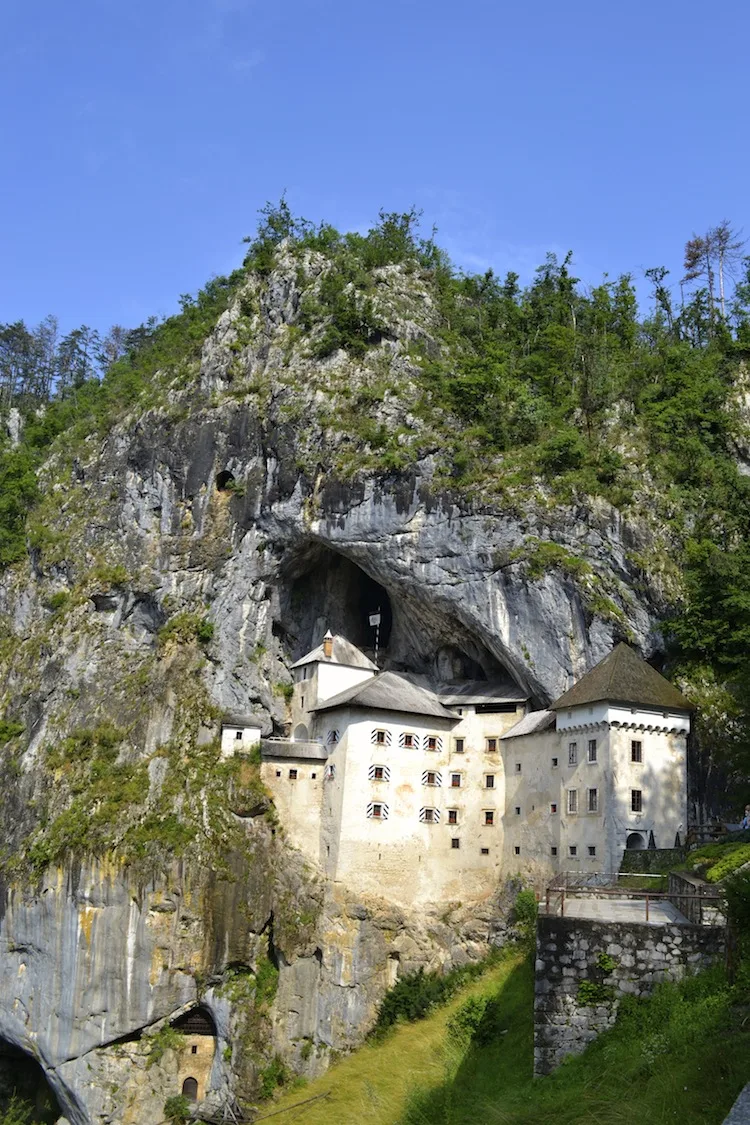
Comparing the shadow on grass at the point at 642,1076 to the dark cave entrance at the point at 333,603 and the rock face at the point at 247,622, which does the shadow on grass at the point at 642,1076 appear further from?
the dark cave entrance at the point at 333,603

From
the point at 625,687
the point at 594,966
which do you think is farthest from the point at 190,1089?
Result: the point at 594,966

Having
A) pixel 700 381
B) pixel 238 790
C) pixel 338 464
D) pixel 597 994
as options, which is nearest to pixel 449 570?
pixel 338 464

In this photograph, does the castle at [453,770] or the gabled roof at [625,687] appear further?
the castle at [453,770]

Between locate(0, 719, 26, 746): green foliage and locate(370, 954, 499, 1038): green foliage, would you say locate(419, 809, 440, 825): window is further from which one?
locate(0, 719, 26, 746): green foliage

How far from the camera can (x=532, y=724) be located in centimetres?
4672

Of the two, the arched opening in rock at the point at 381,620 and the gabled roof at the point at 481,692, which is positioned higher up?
the arched opening in rock at the point at 381,620

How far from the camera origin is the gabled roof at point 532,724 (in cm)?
4573

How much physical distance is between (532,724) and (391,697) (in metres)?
6.61

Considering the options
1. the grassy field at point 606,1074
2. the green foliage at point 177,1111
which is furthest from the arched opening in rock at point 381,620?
the green foliage at point 177,1111

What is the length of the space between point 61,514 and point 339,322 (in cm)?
2041

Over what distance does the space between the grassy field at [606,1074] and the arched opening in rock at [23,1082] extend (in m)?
24.8

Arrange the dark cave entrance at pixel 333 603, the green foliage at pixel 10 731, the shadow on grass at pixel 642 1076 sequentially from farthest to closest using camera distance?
1. the green foliage at pixel 10 731
2. the dark cave entrance at pixel 333 603
3. the shadow on grass at pixel 642 1076

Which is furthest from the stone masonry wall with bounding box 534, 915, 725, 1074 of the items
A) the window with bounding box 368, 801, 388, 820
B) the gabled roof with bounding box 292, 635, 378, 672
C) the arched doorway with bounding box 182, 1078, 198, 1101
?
the gabled roof with bounding box 292, 635, 378, 672

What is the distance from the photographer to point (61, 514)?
63.4 metres
